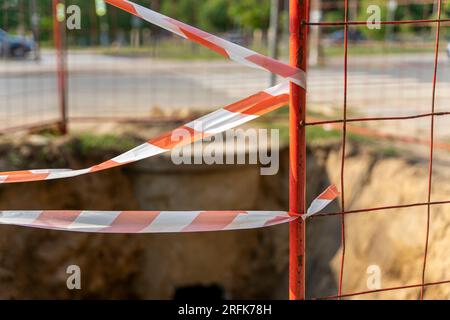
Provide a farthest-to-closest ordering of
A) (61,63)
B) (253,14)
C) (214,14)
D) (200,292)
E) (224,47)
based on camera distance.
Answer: (214,14), (253,14), (200,292), (61,63), (224,47)

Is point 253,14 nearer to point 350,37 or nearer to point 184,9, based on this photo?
point 184,9

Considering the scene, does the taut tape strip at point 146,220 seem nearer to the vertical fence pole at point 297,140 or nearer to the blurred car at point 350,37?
the vertical fence pole at point 297,140

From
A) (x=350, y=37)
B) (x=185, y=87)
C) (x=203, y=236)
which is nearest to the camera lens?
(x=203, y=236)

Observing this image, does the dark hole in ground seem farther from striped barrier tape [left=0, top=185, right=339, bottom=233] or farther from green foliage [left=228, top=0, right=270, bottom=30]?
green foliage [left=228, top=0, right=270, bottom=30]

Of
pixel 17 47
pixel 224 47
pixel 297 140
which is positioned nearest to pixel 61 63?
pixel 17 47

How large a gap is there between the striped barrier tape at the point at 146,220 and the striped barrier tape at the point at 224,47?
697mm

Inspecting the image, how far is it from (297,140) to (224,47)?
0.56 meters

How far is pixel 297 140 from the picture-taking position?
9.83 feet

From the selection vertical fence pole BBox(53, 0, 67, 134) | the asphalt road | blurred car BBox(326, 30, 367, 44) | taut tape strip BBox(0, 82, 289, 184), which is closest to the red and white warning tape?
taut tape strip BBox(0, 82, 289, 184)

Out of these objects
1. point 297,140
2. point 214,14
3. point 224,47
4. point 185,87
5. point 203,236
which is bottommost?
point 203,236

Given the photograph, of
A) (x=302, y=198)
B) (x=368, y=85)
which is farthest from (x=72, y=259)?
(x=368, y=85)

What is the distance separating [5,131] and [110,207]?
1.55m

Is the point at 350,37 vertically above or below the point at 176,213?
above
